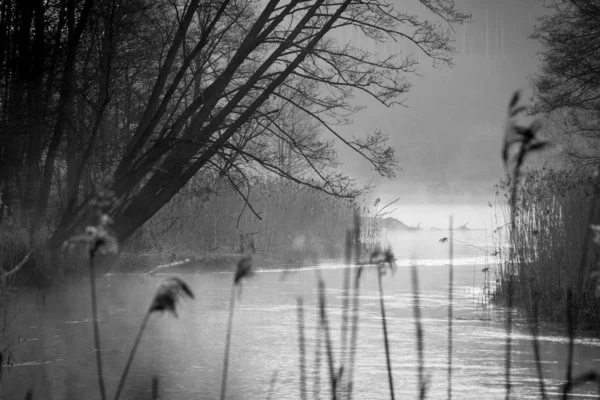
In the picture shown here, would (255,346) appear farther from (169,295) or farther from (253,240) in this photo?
(169,295)

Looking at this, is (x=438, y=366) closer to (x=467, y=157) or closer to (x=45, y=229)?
(x=45, y=229)

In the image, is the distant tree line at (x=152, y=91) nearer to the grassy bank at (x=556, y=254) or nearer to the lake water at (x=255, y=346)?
the lake water at (x=255, y=346)

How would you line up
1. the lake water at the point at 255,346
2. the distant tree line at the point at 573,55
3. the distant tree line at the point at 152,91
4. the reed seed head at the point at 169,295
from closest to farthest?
the reed seed head at the point at 169,295, the lake water at the point at 255,346, the distant tree line at the point at 152,91, the distant tree line at the point at 573,55

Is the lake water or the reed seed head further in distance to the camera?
the lake water

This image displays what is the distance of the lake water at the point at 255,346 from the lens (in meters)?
4.98

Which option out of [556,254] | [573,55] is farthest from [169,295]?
[573,55]

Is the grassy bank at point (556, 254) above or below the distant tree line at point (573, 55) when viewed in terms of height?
below

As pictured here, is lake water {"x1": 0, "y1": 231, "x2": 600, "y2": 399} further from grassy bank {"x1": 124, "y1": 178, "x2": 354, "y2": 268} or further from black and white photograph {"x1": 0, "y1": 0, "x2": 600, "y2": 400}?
grassy bank {"x1": 124, "y1": 178, "x2": 354, "y2": 268}

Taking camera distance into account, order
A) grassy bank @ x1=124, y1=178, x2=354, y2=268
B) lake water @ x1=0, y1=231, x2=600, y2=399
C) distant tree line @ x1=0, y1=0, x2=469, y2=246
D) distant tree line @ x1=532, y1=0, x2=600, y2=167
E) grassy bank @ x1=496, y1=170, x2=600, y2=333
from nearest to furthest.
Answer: lake water @ x1=0, y1=231, x2=600, y2=399, grassy bank @ x1=496, y1=170, x2=600, y2=333, distant tree line @ x1=0, y1=0, x2=469, y2=246, grassy bank @ x1=124, y1=178, x2=354, y2=268, distant tree line @ x1=532, y1=0, x2=600, y2=167

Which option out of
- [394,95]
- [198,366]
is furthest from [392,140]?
[198,366]

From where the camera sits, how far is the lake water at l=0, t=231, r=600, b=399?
16.3 ft

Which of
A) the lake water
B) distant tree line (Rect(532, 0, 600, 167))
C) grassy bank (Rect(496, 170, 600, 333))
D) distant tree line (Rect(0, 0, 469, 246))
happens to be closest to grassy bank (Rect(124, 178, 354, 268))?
distant tree line (Rect(0, 0, 469, 246))

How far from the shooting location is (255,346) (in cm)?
641

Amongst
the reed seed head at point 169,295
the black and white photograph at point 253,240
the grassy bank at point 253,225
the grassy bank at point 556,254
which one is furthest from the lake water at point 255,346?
the grassy bank at point 253,225
